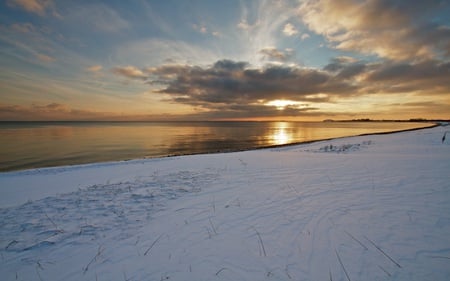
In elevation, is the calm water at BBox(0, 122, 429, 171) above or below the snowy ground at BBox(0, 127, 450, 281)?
below

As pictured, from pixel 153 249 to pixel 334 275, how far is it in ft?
11.2

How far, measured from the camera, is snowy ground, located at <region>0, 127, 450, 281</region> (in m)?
3.30

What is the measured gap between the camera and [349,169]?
962cm

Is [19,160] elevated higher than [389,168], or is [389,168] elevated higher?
[389,168]

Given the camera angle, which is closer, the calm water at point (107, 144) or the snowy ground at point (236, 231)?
the snowy ground at point (236, 231)

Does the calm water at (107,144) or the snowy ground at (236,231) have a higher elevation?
the snowy ground at (236,231)

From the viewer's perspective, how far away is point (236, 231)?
14.7 feet

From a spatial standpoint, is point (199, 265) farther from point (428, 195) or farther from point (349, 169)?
point (349, 169)

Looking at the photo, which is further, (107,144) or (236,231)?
(107,144)

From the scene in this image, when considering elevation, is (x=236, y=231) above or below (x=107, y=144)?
above

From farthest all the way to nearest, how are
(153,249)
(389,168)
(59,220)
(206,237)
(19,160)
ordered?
(19,160)
(389,168)
(59,220)
(206,237)
(153,249)

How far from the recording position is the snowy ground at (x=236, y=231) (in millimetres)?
3297

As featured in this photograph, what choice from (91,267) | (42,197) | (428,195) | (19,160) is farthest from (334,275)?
(19,160)

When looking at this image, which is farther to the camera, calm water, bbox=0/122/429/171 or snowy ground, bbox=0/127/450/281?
calm water, bbox=0/122/429/171
